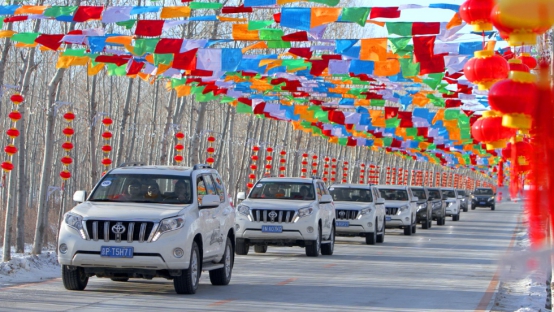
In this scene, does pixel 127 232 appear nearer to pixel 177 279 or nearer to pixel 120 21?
pixel 177 279

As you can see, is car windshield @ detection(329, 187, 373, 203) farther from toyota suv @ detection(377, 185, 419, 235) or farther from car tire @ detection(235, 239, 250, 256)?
car tire @ detection(235, 239, 250, 256)

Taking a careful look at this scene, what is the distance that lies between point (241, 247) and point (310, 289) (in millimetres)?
7177

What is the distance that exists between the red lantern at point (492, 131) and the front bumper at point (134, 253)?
462cm

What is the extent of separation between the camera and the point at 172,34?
32781 mm

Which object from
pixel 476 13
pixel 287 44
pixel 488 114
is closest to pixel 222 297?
pixel 488 114

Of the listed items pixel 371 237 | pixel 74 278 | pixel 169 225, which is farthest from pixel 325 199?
pixel 74 278

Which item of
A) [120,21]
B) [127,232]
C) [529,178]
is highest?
[120,21]

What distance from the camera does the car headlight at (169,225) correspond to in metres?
12.3

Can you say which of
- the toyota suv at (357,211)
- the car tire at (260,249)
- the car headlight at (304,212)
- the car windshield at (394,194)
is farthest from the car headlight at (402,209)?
the car headlight at (304,212)

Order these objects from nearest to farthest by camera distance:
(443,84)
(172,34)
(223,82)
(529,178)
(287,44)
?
(529,178)
(287,44)
(443,84)
(223,82)
(172,34)

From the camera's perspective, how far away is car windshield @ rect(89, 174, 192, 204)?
44.2 ft

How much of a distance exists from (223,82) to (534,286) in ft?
42.7

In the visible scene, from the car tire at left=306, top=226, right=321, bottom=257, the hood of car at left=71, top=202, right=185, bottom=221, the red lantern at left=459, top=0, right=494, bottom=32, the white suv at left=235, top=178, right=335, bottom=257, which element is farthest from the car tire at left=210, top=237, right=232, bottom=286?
the red lantern at left=459, top=0, right=494, bottom=32

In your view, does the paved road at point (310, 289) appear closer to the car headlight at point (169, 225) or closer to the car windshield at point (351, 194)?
the car headlight at point (169, 225)
